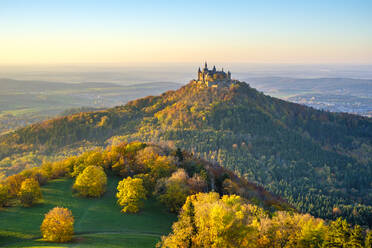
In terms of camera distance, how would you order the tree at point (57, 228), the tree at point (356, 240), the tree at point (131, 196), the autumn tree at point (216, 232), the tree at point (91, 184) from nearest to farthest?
the tree at point (356, 240) < the autumn tree at point (216, 232) < the tree at point (57, 228) < the tree at point (131, 196) < the tree at point (91, 184)

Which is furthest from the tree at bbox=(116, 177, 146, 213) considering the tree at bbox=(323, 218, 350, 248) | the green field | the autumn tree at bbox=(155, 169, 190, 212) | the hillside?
the tree at bbox=(323, 218, 350, 248)

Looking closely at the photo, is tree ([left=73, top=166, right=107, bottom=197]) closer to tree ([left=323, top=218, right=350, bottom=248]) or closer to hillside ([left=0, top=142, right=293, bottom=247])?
hillside ([left=0, top=142, right=293, bottom=247])

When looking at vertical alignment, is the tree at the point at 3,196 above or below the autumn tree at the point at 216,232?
below

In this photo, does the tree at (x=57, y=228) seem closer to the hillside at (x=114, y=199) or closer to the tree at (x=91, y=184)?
the hillside at (x=114, y=199)

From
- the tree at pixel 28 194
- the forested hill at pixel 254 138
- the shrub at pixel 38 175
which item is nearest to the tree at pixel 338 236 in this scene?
the tree at pixel 28 194

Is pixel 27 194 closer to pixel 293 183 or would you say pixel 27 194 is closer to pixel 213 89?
pixel 293 183

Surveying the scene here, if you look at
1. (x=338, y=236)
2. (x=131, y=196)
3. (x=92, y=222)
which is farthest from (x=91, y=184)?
(x=338, y=236)
